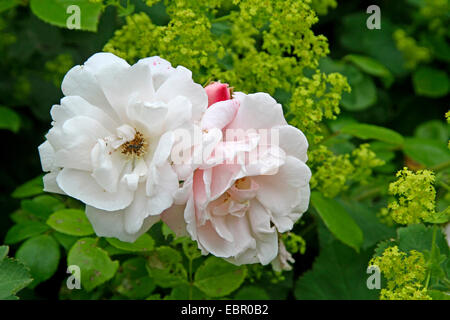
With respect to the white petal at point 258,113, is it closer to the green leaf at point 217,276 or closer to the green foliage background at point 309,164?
the green foliage background at point 309,164

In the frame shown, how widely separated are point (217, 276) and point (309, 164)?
28 centimetres

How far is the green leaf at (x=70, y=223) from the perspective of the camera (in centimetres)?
109

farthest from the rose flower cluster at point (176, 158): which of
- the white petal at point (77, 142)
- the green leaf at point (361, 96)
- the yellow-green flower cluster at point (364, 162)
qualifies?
the green leaf at point (361, 96)

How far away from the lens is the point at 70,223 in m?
1.11

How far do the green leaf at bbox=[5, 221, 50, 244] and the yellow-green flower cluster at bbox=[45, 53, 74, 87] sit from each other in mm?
449

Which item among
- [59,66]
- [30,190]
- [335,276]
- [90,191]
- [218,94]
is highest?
[218,94]

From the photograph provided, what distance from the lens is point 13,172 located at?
64.8 inches

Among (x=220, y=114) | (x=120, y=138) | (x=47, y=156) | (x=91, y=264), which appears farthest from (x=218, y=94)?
(x=91, y=264)

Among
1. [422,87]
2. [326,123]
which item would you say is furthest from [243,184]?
[422,87]

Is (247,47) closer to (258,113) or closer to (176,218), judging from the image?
(258,113)

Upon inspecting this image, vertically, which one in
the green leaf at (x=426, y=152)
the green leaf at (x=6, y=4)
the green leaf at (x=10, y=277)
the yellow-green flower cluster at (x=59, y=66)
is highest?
the green leaf at (x=6, y=4)
